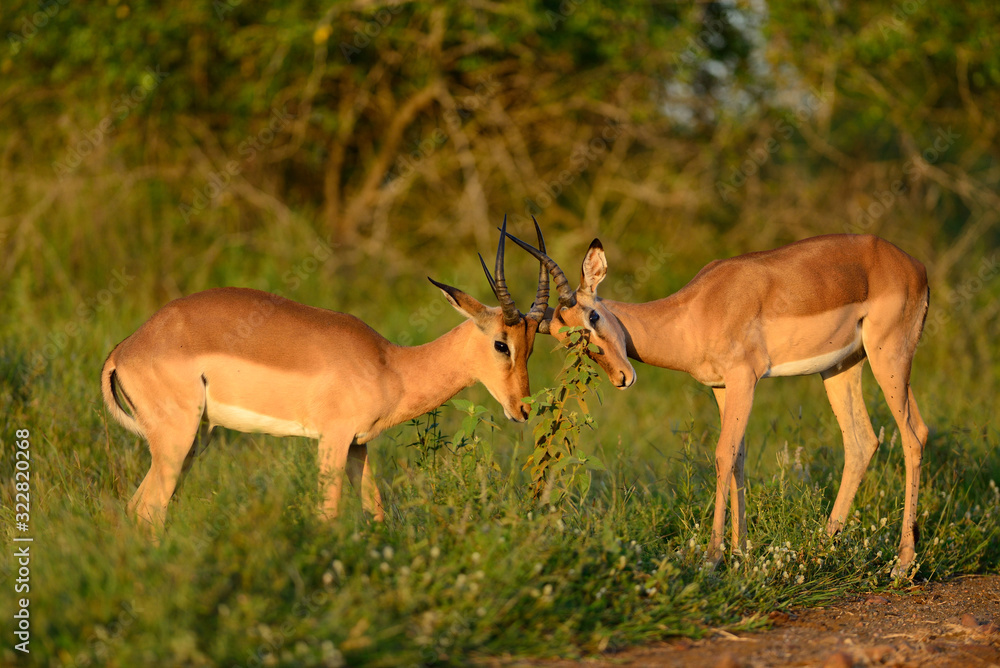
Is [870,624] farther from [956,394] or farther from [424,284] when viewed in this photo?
[424,284]

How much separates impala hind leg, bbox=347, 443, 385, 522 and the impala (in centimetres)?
118

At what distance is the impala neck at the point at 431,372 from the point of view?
504cm

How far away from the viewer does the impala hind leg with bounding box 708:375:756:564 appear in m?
4.89

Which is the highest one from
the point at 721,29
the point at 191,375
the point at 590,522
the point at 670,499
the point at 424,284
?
the point at 721,29

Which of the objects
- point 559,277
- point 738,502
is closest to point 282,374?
point 559,277

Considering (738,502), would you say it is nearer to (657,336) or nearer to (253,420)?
(657,336)

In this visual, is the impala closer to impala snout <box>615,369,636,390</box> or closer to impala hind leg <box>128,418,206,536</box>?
impala snout <box>615,369,636,390</box>

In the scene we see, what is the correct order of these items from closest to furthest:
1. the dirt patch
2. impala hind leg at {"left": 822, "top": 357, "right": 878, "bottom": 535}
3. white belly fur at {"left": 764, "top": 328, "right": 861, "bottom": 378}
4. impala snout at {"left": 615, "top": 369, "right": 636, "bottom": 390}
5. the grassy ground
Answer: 1. the grassy ground
2. the dirt patch
3. impala snout at {"left": 615, "top": 369, "right": 636, "bottom": 390}
4. white belly fur at {"left": 764, "top": 328, "right": 861, "bottom": 378}
5. impala hind leg at {"left": 822, "top": 357, "right": 878, "bottom": 535}

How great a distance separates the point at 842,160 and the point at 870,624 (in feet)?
29.0

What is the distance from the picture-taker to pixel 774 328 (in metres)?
5.25

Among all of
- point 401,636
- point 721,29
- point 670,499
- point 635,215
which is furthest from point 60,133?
point 401,636

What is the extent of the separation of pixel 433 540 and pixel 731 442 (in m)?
1.83

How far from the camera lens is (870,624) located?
4312 mm

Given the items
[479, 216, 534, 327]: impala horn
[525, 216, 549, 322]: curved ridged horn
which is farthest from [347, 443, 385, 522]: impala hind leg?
[525, 216, 549, 322]: curved ridged horn
